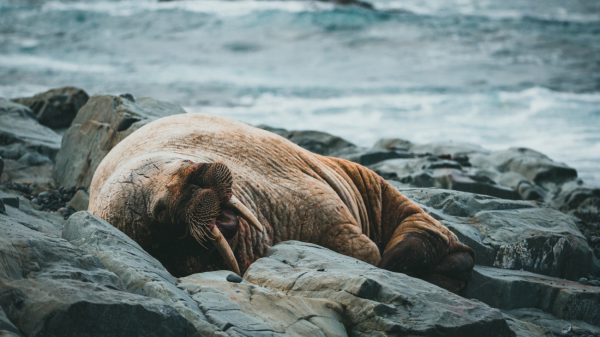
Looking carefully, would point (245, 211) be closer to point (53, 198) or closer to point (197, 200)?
point (197, 200)

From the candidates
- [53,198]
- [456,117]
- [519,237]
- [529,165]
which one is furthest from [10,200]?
[456,117]

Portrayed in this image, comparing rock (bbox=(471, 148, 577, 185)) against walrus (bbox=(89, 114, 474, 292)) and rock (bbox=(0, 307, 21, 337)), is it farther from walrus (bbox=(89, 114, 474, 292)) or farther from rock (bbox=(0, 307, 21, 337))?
rock (bbox=(0, 307, 21, 337))

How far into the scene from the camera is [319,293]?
434 centimetres

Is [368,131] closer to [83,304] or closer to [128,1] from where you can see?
[83,304]

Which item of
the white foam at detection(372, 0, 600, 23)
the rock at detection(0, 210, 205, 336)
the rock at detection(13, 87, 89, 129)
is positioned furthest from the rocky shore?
the white foam at detection(372, 0, 600, 23)

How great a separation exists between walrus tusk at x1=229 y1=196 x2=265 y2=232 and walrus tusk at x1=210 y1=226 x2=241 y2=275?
0.17 m

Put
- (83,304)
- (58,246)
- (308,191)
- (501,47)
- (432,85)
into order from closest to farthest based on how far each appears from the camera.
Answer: (83,304), (58,246), (308,191), (432,85), (501,47)

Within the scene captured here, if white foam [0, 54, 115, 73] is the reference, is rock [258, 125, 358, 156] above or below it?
above

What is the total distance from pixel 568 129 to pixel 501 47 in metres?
12.7

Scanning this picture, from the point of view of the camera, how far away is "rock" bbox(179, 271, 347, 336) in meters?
3.90

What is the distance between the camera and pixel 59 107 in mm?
11570

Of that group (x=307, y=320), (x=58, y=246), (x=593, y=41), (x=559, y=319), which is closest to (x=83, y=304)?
(x=58, y=246)

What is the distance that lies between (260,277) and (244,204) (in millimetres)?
723

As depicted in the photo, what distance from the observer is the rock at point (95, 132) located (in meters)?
8.23
